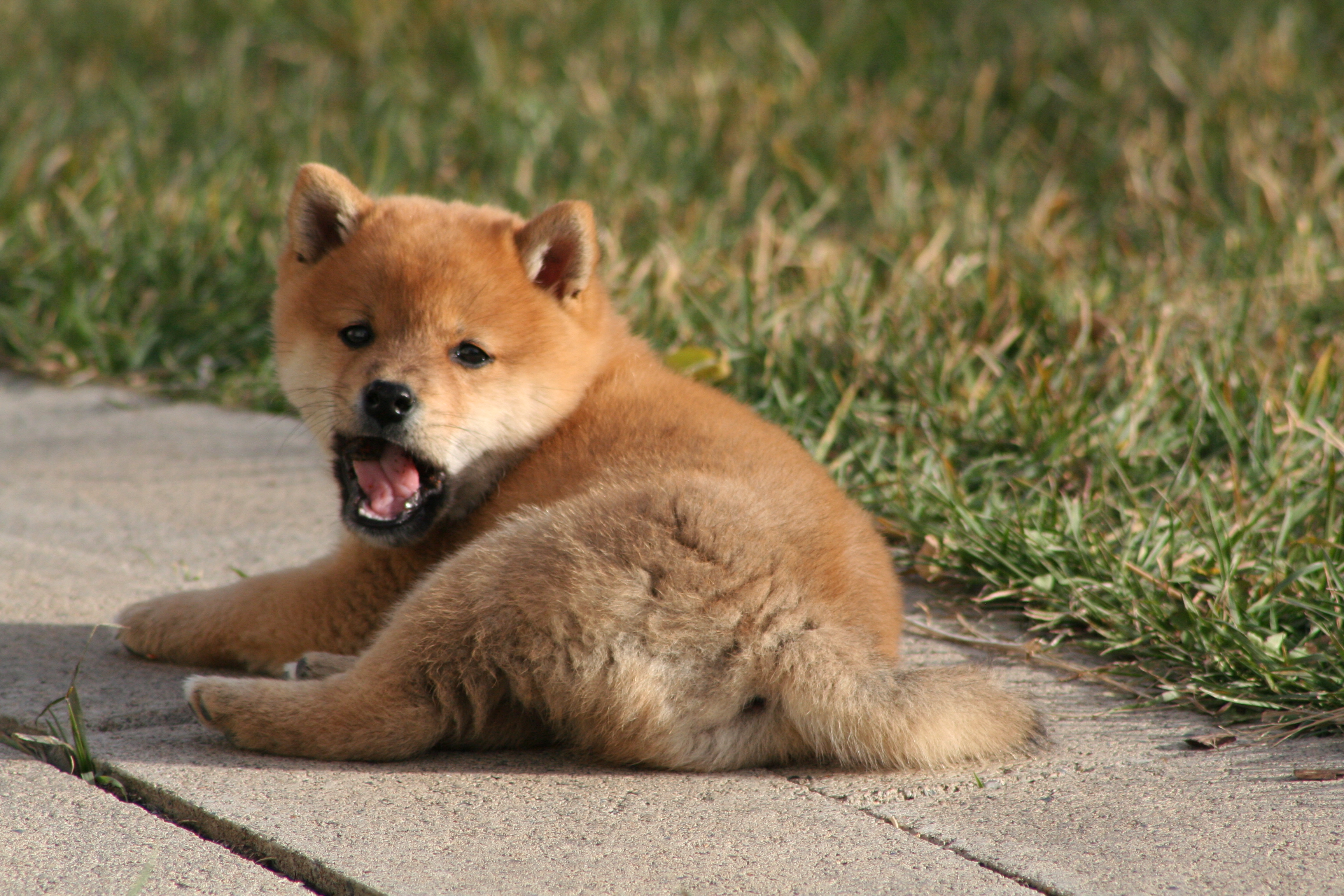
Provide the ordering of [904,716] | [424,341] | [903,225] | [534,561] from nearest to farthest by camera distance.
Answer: [904,716]
[534,561]
[424,341]
[903,225]

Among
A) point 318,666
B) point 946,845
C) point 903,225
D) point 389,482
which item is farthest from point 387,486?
point 903,225

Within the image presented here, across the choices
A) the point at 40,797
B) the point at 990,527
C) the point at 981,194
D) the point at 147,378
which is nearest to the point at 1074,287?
the point at 981,194

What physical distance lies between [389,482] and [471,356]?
379mm

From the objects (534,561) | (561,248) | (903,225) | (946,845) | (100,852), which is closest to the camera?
(100,852)

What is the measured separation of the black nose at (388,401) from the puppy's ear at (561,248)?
54 centimetres

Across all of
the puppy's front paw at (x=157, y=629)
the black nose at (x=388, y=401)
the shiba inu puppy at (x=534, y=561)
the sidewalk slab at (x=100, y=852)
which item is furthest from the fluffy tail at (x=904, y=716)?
the puppy's front paw at (x=157, y=629)

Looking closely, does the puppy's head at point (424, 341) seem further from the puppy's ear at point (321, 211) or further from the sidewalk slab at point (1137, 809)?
the sidewalk slab at point (1137, 809)

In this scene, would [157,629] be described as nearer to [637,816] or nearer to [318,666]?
[318,666]

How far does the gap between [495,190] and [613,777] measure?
495 cm

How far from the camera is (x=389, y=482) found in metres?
3.49

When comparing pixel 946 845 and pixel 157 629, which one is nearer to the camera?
pixel 946 845

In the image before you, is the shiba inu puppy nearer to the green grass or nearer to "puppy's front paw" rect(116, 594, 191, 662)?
"puppy's front paw" rect(116, 594, 191, 662)

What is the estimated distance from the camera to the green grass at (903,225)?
13.7 ft

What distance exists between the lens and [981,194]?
280 inches
